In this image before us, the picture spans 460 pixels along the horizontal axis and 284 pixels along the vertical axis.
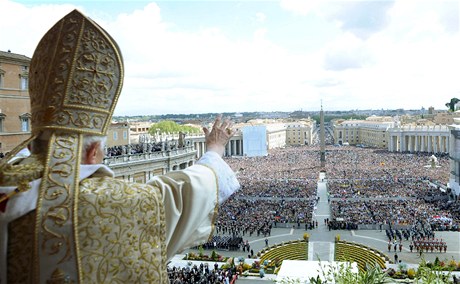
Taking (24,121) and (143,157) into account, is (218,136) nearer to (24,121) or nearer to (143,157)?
(24,121)

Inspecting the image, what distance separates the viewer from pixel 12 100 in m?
23.0

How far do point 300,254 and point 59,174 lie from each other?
79.2 ft

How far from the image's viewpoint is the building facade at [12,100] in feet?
73.8

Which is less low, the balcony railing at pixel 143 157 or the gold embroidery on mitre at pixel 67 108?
the gold embroidery on mitre at pixel 67 108

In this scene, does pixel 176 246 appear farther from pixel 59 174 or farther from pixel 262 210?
pixel 262 210

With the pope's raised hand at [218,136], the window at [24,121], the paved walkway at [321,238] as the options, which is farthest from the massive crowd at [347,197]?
the pope's raised hand at [218,136]

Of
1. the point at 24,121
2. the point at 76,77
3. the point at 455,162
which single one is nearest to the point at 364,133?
the point at 455,162

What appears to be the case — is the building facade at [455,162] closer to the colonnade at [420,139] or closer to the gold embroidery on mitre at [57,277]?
the colonnade at [420,139]

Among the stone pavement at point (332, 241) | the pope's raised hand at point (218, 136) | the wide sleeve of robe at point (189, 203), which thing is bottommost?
the stone pavement at point (332, 241)

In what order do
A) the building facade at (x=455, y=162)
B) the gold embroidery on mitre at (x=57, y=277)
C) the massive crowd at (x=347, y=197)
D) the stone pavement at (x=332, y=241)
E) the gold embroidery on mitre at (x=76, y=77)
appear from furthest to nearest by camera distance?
the building facade at (x=455, y=162) < the massive crowd at (x=347, y=197) < the stone pavement at (x=332, y=241) < the gold embroidery on mitre at (x=76, y=77) < the gold embroidery on mitre at (x=57, y=277)

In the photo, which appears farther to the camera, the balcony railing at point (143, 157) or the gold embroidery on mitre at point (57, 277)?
the balcony railing at point (143, 157)

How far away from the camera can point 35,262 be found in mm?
1825

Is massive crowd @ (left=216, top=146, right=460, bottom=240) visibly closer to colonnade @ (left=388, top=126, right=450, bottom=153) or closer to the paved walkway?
the paved walkway

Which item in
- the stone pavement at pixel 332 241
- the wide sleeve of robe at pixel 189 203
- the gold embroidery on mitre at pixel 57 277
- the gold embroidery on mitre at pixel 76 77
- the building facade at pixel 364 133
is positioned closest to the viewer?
the gold embroidery on mitre at pixel 57 277
